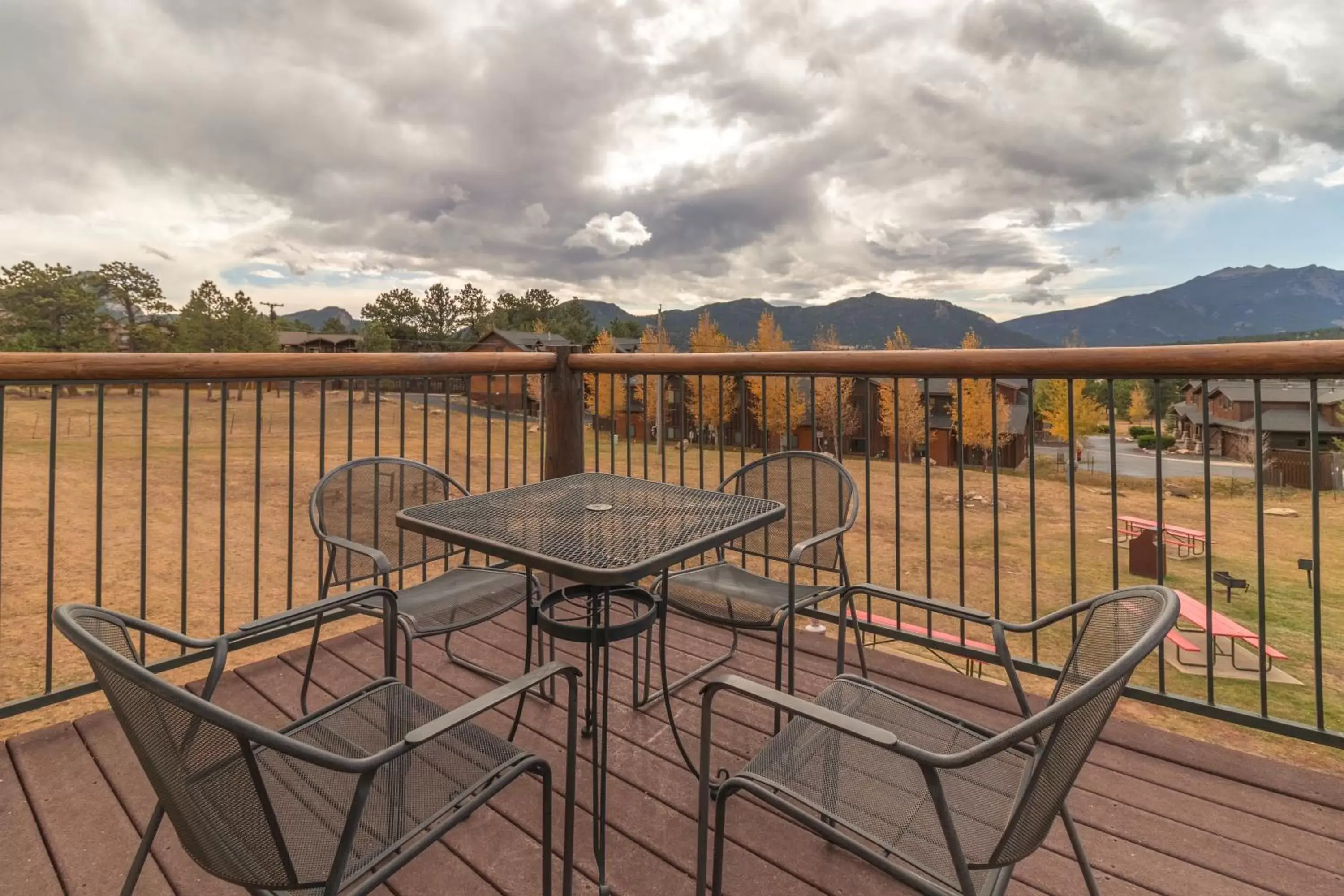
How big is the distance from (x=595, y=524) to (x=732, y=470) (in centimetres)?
2071

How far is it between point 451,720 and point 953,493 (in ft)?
106

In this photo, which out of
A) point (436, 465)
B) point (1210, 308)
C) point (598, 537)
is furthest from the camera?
point (1210, 308)

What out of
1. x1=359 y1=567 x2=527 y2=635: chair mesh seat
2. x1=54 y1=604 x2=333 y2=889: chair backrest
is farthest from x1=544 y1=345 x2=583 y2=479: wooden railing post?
x1=54 y1=604 x2=333 y2=889: chair backrest

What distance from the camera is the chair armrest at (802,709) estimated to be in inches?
36.6

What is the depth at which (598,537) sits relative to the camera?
149 centimetres

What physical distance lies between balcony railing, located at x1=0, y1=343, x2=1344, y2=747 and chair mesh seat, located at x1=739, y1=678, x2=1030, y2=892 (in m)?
0.57

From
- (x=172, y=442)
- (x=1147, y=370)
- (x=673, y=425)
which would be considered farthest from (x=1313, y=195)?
(x=172, y=442)

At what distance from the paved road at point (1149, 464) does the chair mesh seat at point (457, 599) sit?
41.4 m

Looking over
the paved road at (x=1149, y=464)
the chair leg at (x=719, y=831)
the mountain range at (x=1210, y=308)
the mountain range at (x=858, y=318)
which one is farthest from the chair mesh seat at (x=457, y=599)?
the mountain range at (x=1210, y=308)

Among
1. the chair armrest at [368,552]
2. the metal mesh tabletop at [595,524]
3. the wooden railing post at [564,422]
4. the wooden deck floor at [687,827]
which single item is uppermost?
the wooden railing post at [564,422]

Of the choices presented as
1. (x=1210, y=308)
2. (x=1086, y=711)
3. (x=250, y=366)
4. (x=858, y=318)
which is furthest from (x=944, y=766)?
(x=1210, y=308)

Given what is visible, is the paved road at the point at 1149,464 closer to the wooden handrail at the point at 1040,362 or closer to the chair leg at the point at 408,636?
the wooden handrail at the point at 1040,362

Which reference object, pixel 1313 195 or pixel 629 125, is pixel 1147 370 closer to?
pixel 629 125

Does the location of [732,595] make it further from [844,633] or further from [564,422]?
[564,422]
